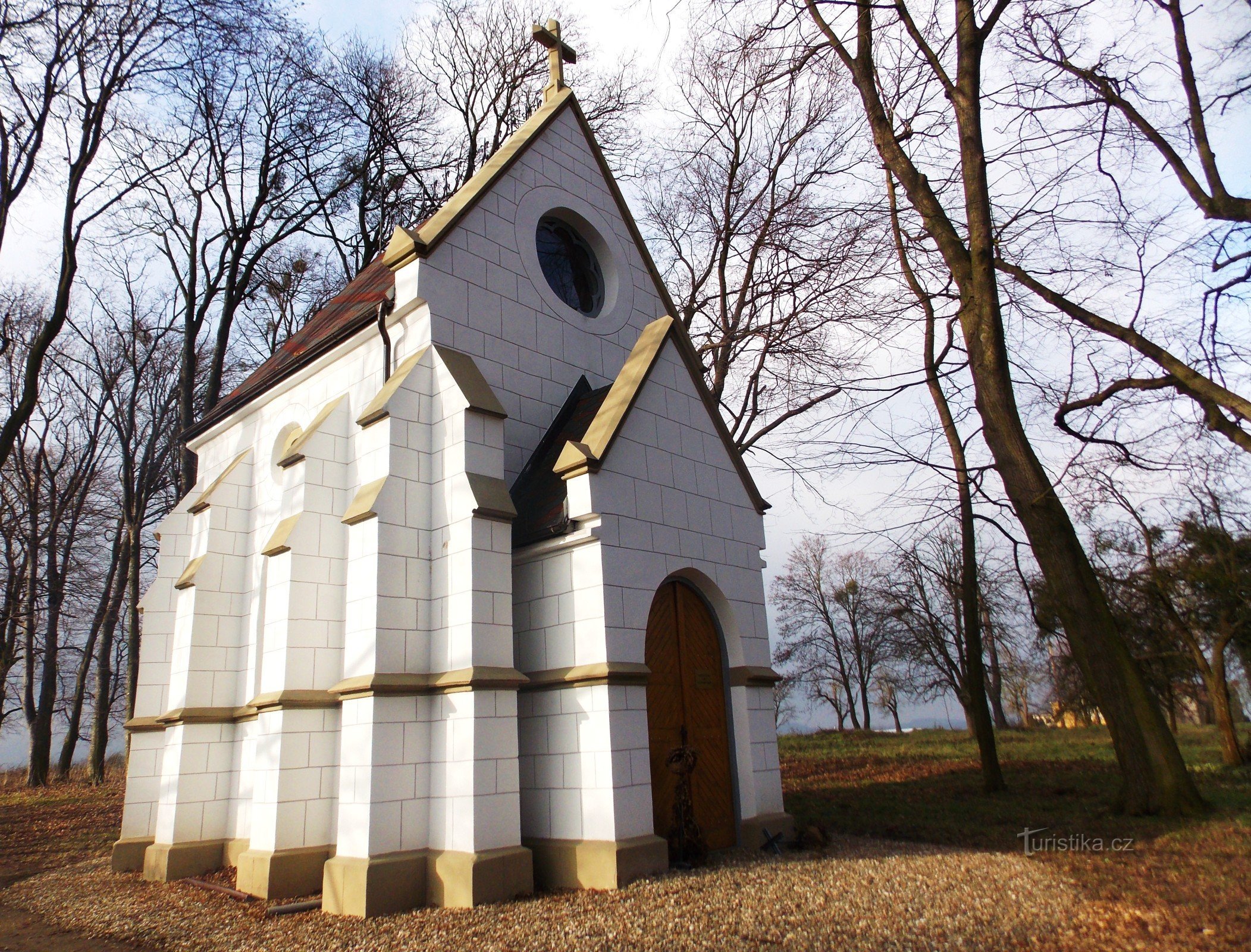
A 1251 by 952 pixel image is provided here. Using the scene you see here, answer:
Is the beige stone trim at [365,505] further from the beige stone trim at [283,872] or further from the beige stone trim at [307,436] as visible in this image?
the beige stone trim at [283,872]

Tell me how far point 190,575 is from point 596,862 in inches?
266

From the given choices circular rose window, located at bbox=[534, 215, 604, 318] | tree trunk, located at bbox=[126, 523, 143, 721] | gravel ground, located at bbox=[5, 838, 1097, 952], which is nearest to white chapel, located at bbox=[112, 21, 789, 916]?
circular rose window, located at bbox=[534, 215, 604, 318]

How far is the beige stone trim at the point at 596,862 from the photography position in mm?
7645

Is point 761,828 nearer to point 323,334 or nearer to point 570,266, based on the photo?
point 570,266

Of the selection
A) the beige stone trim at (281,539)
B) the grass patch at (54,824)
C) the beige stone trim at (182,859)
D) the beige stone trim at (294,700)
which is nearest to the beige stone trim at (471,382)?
the beige stone trim at (281,539)

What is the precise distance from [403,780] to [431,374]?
446cm

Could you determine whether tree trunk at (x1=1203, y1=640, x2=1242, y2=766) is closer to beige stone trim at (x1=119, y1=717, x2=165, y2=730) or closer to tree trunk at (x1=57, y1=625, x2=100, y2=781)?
beige stone trim at (x1=119, y1=717, x2=165, y2=730)

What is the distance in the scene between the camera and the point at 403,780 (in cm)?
786

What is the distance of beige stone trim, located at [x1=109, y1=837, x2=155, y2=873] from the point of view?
1086 centimetres

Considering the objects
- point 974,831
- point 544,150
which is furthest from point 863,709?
point 544,150

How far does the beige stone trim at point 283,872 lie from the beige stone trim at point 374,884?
414 mm

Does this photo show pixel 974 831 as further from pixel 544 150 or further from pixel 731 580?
pixel 544 150

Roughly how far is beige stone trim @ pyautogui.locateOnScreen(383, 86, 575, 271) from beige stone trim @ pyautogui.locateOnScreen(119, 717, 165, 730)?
24.4 feet

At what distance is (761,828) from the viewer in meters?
9.53
